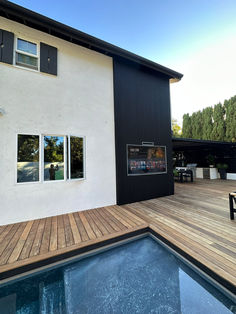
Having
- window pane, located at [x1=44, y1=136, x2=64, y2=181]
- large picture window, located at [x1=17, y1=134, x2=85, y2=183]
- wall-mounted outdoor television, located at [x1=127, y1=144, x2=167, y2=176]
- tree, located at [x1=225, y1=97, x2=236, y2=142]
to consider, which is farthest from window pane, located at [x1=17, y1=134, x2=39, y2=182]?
tree, located at [x1=225, y1=97, x2=236, y2=142]

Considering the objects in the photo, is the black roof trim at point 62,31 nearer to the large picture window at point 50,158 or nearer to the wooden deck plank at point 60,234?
the large picture window at point 50,158

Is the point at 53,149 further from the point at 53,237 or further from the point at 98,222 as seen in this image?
the point at 98,222

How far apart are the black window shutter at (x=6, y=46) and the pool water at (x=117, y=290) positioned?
4885 millimetres

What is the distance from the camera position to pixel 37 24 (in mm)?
3441

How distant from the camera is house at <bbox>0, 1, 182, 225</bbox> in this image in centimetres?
337

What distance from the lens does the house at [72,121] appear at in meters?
3.37

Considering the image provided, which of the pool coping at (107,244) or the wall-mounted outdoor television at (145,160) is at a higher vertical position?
the wall-mounted outdoor television at (145,160)

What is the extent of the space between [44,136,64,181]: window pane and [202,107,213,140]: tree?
1421 centimetres

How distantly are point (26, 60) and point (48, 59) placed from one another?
585mm

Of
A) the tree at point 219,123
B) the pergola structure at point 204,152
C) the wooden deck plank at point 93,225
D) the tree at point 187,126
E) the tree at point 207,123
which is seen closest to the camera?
the wooden deck plank at point 93,225

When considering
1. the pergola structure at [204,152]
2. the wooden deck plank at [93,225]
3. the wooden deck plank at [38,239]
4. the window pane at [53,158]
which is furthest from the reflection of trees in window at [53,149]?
the pergola structure at [204,152]

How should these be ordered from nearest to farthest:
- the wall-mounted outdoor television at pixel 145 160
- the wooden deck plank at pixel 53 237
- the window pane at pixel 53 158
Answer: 1. the wooden deck plank at pixel 53 237
2. the window pane at pixel 53 158
3. the wall-mounted outdoor television at pixel 145 160

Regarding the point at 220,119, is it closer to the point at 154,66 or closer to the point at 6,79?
the point at 154,66

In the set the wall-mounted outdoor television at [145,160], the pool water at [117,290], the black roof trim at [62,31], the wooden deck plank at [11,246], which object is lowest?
the pool water at [117,290]
